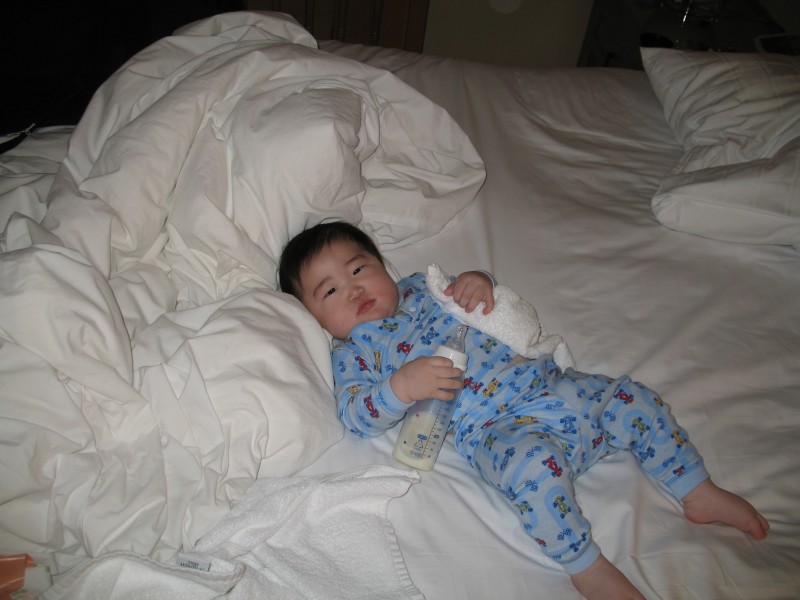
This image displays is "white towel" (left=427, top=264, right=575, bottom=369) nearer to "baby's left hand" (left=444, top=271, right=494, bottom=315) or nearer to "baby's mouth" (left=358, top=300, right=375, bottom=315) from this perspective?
"baby's left hand" (left=444, top=271, right=494, bottom=315)

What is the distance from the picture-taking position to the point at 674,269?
140 centimetres

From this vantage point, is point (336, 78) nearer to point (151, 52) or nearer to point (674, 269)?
point (151, 52)

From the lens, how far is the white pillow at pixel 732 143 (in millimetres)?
1411

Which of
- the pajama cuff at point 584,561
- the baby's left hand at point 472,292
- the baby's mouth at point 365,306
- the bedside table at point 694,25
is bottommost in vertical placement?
the pajama cuff at point 584,561

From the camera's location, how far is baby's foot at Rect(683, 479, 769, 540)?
3.12 feet

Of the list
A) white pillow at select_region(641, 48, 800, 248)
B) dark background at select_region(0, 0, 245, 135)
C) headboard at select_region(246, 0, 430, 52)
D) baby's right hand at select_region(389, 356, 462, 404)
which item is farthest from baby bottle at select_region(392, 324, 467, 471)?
headboard at select_region(246, 0, 430, 52)

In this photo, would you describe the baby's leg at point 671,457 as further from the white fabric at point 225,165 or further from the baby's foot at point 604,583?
the white fabric at point 225,165

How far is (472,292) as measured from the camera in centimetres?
119

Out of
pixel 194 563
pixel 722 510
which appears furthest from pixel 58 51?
pixel 722 510

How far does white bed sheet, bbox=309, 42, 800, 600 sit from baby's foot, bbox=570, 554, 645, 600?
0.03 metres

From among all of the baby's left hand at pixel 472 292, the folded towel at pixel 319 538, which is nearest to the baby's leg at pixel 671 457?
the baby's left hand at pixel 472 292

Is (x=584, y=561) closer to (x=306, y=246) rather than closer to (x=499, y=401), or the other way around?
(x=499, y=401)

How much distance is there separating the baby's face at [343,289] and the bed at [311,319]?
0.09 m

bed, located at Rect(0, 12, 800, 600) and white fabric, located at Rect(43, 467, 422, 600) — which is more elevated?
bed, located at Rect(0, 12, 800, 600)
